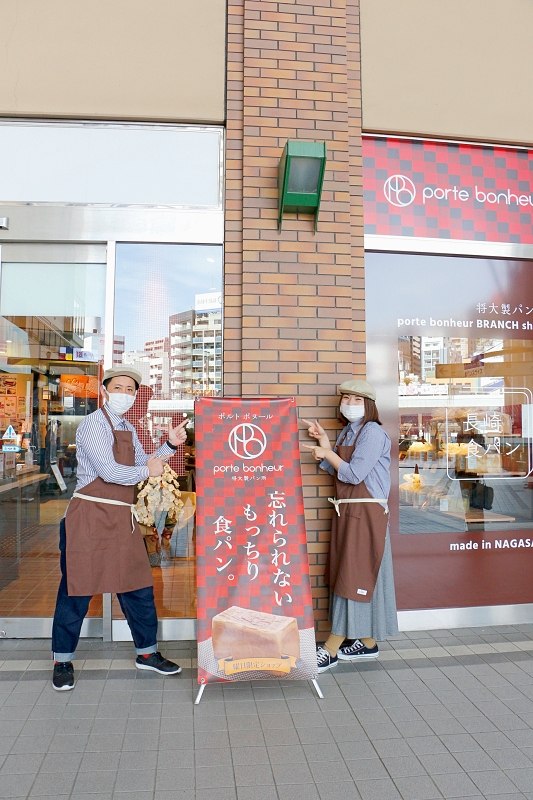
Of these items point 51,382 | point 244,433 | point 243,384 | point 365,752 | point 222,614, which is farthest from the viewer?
point 51,382

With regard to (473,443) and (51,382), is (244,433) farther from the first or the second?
(473,443)

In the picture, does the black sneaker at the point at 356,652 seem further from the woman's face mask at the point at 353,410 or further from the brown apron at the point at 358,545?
the woman's face mask at the point at 353,410

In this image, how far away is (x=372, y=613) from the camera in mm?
3793

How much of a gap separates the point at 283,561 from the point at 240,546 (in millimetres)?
269

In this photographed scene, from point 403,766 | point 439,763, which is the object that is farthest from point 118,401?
point 439,763

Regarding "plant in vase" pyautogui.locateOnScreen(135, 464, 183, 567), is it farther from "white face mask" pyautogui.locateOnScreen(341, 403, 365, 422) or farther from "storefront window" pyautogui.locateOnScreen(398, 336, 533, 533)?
"storefront window" pyautogui.locateOnScreen(398, 336, 533, 533)

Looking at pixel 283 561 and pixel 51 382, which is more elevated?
pixel 51 382

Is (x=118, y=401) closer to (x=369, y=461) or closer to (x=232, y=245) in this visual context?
(x=232, y=245)

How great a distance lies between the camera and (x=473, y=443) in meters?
4.67

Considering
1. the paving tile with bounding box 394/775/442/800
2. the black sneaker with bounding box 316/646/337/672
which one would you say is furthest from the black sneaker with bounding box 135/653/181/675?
the paving tile with bounding box 394/775/442/800

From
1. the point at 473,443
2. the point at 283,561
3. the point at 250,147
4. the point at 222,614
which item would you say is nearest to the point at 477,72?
the point at 250,147

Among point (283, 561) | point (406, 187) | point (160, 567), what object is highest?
point (406, 187)

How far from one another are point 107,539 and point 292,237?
2478mm

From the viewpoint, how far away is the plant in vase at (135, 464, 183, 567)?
4238 mm
